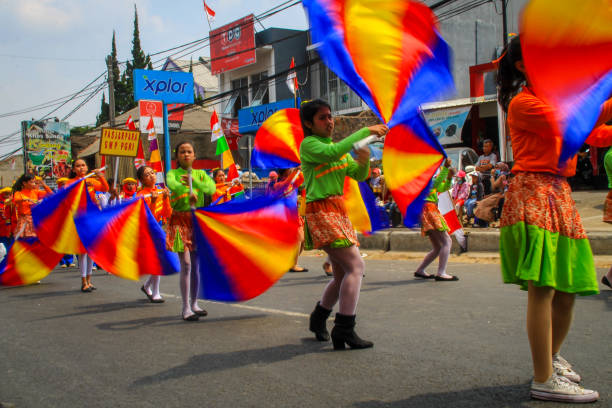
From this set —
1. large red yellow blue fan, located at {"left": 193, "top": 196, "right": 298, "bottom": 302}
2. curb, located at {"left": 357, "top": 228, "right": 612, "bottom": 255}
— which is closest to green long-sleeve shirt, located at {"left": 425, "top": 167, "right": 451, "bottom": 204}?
curb, located at {"left": 357, "top": 228, "right": 612, "bottom": 255}

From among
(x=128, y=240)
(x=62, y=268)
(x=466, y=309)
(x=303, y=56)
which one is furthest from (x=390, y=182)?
(x=303, y=56)

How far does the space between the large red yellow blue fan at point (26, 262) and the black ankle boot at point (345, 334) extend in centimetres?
634

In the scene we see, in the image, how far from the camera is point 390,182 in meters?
4.16

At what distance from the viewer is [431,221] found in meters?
8.06

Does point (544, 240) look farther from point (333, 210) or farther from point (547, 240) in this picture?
point (333, 210)

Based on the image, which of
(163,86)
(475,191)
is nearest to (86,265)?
(475,191)

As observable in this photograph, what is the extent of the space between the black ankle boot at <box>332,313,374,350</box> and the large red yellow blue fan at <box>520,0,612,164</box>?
217cm

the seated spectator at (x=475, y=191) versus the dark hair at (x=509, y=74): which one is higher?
the dark hair at (x=509, y=74)

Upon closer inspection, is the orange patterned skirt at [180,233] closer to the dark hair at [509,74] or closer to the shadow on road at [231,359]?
the shadow on road at [231,359]

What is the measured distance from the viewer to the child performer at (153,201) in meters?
7.57

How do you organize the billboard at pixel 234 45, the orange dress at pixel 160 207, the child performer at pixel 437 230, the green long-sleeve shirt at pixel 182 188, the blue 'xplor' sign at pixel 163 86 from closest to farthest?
the green long-sleeve shirt at pixel 182 188, the child performer at pixel 437 230, the orange dress at pixel 160 207, the blue 'xplor' sign at pixel 163 86, the billboard at pixel 234 45

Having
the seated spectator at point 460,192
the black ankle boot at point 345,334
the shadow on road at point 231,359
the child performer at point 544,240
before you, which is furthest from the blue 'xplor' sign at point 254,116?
the child performer at point 544,240

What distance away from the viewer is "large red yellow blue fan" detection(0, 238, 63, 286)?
9.27 metres

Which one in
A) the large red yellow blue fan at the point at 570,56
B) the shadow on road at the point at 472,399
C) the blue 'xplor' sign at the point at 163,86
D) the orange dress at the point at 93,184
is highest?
the blue 'xplor' sign at the point at 163,86
